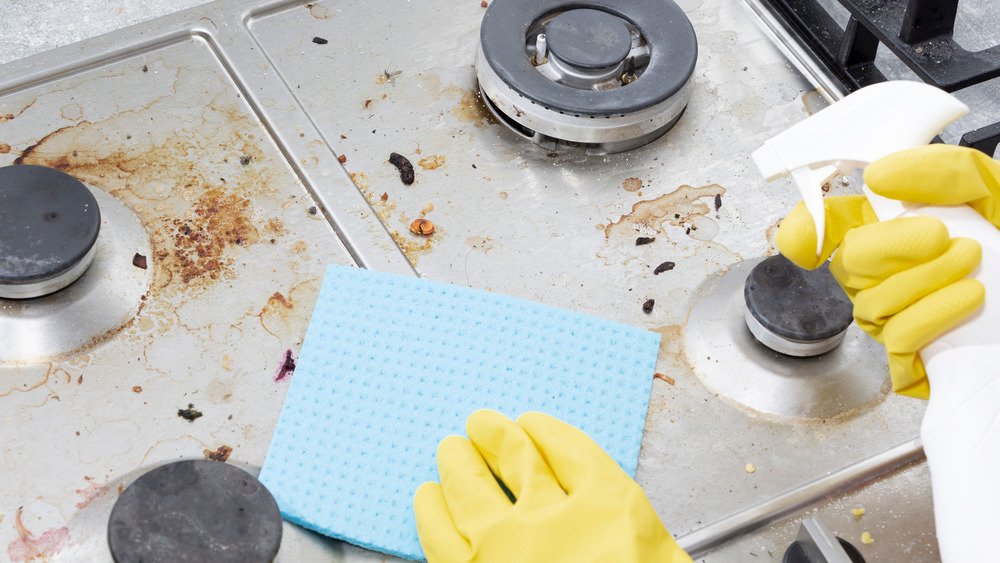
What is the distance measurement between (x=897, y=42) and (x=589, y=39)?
0.41 m

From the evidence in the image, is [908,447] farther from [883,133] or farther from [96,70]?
[96,70]

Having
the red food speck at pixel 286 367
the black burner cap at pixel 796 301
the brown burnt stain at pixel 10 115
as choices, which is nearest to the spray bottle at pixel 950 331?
the black burner cap at pixel 796 301

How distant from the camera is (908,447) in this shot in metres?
0.91

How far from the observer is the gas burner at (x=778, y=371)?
0.94 meters

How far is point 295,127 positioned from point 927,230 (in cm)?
81

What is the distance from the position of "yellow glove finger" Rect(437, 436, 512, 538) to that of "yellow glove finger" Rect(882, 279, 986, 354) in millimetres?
407

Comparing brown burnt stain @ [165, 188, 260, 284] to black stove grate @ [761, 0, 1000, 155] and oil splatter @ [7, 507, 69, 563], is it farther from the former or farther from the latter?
black stove grate @ [761, 0, 1000, 155]

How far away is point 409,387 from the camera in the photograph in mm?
928

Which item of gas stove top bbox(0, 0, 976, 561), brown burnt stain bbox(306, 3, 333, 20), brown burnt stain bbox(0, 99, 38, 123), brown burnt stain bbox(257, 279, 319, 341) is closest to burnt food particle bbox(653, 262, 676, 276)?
gas stove top bbox(0, 0, 976, 561)

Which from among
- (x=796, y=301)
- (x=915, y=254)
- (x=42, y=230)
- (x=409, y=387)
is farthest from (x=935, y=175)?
(x=42, y=230)

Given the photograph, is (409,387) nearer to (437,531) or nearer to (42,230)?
(437,531)

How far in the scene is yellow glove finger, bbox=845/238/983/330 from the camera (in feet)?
2.38

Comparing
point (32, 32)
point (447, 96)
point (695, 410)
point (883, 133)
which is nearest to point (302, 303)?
point (447, 96)

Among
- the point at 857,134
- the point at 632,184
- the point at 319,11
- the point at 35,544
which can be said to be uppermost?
the point at 857,134
